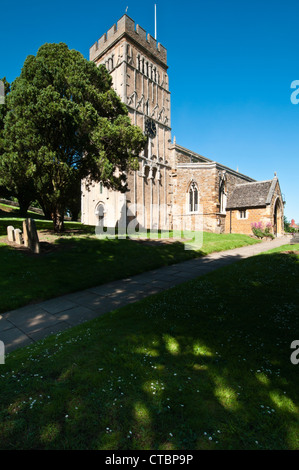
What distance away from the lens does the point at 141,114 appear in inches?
1067

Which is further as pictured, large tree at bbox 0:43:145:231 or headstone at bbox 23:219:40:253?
large tree at bbox 0:43:145:231

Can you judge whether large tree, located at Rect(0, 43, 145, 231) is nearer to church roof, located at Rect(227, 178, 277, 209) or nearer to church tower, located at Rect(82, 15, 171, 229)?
church tower, located at Rect(82, 15, 171, 229)

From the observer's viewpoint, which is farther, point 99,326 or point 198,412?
point 99,326

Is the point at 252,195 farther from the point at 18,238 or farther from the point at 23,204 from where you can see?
the point at 23,204

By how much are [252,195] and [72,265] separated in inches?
1002

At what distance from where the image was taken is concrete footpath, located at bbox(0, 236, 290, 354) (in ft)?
14.2

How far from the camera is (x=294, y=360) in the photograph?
291 centimetres

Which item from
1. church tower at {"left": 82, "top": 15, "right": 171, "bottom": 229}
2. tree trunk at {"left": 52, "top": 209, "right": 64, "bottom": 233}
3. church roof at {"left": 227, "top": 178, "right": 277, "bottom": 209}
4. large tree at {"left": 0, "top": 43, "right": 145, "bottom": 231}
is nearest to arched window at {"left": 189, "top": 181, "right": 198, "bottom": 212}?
church tower at {"left": 82, "top": 15, "right": 171, "bottom": 229}

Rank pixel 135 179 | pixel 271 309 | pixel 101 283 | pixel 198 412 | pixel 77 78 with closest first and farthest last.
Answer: pixel 198 412 < pixel 271 309 < pixel 101 283 < pixel 77 78 < pixel 135 179

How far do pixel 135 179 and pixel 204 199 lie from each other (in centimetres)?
857

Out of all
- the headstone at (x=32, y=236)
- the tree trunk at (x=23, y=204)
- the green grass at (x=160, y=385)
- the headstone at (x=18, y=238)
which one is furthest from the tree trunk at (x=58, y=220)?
the tree trunk at (x=23, y=204)

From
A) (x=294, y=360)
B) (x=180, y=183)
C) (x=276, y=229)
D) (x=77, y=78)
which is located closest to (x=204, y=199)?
(x=180, y=183)

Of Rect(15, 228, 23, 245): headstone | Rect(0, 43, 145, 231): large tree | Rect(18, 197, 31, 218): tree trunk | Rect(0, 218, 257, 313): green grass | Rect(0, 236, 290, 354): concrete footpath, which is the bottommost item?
Rect(0, 236, 290, 354): concrete footpath

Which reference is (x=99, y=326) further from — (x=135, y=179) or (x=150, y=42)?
(x=150, y=42)
